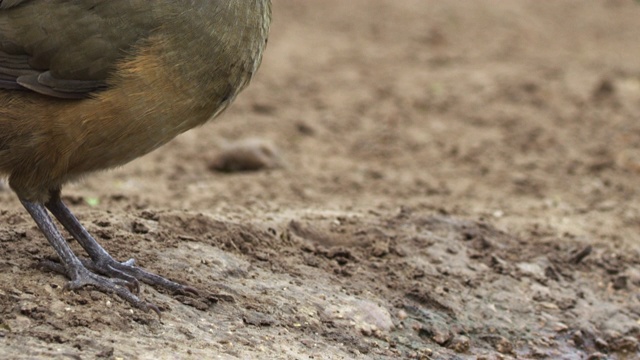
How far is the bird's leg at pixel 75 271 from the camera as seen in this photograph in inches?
177

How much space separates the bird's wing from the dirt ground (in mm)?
849

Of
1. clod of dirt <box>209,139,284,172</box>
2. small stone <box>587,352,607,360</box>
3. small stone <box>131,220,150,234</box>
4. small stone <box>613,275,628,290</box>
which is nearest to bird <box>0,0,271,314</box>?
small stone <box>131,220,150,234</box>

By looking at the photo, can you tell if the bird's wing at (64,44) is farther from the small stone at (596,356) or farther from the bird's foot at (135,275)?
the small stone at (596,356)

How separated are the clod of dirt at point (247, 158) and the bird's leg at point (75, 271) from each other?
12.4 ft

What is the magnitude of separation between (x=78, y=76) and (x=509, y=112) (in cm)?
649

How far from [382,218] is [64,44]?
8.05 feet

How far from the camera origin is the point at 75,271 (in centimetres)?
455

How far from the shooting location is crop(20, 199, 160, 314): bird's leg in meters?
4.49

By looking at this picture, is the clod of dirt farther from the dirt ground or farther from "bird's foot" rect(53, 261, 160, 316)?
"bird's foot" rect(53, 261, 160, 316)

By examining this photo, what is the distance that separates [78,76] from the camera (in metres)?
4.54

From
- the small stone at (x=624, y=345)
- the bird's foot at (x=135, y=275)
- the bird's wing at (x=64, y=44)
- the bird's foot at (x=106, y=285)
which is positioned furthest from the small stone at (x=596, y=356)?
the bird's wing at (x=64, y=44)

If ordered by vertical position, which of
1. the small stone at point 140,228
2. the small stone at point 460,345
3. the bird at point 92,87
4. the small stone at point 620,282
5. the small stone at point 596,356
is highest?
the bird at point 92,87

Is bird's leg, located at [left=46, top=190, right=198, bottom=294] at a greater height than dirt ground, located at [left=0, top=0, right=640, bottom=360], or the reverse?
bird's leg, located at [left=46, top=190, right=198, bottom=294]

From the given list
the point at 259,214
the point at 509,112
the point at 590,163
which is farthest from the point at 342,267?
the point at 509,112
